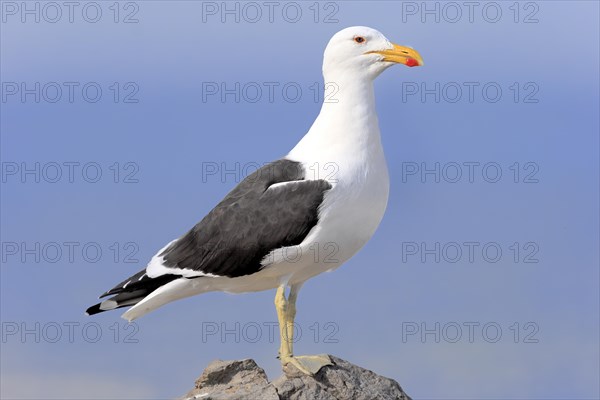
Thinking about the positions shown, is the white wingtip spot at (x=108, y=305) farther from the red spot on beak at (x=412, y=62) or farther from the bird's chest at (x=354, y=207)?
the red spot on beak at (x=412, y=62)

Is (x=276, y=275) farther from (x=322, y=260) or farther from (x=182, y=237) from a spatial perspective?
(x=182, y=237)

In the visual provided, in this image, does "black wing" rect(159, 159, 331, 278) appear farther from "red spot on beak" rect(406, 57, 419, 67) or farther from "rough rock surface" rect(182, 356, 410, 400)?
"red spot on beak" rect(406, 57, 419, 67)

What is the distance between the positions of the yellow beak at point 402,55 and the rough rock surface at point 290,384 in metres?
3.14

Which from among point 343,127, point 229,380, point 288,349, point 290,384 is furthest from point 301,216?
point 229,380

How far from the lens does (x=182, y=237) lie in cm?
945

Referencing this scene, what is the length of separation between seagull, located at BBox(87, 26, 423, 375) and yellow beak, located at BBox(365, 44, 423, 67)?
0.03 ft

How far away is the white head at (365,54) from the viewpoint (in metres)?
9.16

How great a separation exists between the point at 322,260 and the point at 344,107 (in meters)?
1.61

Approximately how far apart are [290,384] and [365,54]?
136 inches

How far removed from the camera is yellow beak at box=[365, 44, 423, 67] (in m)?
9.11

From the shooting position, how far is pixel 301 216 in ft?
28.0

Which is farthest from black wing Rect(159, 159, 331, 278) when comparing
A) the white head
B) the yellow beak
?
the yellow beak

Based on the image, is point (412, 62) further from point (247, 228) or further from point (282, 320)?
point (282, 320)

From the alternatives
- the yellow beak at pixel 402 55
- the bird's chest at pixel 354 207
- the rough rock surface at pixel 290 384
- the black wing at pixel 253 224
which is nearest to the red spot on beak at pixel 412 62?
the yellow beak at pixel 402 55
